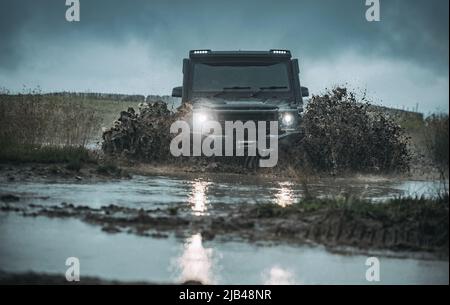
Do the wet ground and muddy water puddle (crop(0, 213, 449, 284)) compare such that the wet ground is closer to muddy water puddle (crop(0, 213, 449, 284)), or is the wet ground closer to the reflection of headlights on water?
muddy water puddle (crop(0, 213, 449, 284))

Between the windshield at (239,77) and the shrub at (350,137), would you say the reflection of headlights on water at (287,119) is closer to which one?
the windshield at (239,77)

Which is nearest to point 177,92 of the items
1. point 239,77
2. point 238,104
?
point 239,77

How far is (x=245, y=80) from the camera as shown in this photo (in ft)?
49.8

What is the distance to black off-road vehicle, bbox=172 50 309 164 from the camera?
15000mm

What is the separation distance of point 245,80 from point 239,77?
0.14m

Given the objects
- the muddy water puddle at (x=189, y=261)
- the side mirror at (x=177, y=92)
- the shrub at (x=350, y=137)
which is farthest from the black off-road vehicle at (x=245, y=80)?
the muddy water puddle at (x=189, y=261)

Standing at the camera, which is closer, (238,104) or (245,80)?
(238,104)

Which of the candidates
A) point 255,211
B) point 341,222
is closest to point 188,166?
point 255,211

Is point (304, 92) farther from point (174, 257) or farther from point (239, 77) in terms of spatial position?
point (174, 257)

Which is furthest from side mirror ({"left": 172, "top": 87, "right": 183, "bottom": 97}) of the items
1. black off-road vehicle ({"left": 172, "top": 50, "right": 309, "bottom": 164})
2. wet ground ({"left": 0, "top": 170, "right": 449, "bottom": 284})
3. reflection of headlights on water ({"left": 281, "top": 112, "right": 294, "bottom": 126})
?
wet ground ({"left": 0, "top": 170, "right": 449, "bottom": 284})

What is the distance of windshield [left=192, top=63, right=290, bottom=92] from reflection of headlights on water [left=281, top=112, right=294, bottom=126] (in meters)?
0.66

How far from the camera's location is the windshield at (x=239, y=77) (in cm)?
1516

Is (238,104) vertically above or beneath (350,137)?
above
